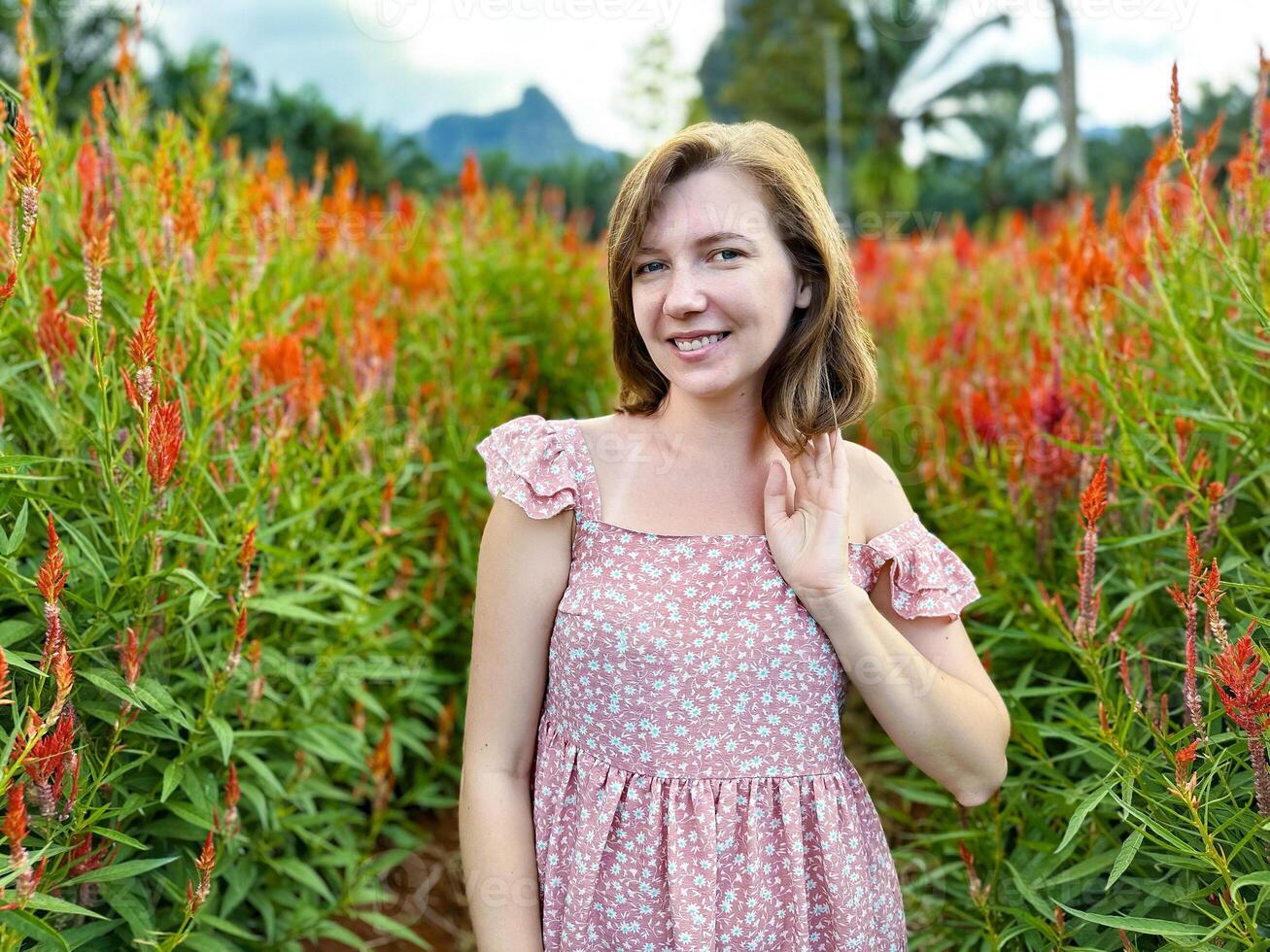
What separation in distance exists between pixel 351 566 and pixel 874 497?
1285 mm

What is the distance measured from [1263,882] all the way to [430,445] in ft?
8.54

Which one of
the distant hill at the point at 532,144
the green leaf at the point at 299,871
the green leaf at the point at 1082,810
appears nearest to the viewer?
the green leaf at the point at 1082,810

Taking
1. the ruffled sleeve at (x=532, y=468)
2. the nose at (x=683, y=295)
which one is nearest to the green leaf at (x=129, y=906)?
the ruffled sleeve at (x=532, y=468)

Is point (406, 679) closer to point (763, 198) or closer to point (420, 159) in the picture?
point (763, 198)

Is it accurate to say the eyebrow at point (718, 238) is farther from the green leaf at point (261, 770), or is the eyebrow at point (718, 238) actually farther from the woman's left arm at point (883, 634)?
the green leaf at point (261, 770)

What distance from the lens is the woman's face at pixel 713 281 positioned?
1622mm

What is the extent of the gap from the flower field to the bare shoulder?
0.30 m

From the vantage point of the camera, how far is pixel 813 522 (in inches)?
64.4

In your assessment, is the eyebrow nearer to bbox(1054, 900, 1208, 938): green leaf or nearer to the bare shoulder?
the bare shoulder

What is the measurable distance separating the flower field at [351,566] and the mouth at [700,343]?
0.59 m

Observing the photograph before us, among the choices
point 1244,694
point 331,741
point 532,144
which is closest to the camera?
point 1244,694

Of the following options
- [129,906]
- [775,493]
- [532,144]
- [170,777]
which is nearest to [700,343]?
[775,493]

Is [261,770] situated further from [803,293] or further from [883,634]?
[803,293]

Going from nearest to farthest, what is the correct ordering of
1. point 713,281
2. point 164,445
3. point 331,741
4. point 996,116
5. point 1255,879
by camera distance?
point 1255,879, point 164,445, point 713,281, point 331,741, point 996,116
